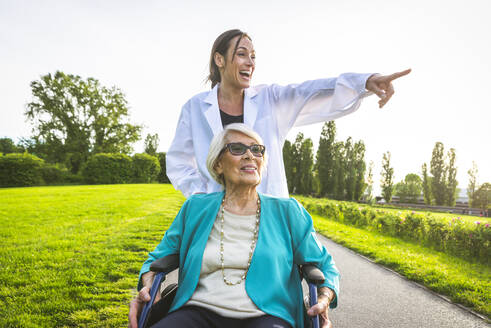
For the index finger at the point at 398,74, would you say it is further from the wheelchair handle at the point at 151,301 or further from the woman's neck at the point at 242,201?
the wheelchair handle at the point at 151,301

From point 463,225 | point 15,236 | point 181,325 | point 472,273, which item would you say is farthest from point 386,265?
point 15,236

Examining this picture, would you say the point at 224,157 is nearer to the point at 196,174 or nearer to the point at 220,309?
the point at 196,174

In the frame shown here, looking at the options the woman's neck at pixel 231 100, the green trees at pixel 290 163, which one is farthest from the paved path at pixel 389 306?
the green trees at pixel 290 163

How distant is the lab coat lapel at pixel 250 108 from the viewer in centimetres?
217

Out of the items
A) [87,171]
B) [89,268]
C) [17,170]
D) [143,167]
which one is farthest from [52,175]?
[89,268]

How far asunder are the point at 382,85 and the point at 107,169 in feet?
105

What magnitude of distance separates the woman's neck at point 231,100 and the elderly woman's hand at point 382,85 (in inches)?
39.1

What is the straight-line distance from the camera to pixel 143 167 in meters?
33.8

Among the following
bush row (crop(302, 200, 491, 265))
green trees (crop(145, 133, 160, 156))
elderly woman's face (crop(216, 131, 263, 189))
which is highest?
green trees (crop(145, 133, 160, 156))

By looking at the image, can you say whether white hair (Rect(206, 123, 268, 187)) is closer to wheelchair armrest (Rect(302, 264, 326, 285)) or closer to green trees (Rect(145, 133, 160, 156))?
wheelchair armrest (Rect(302, 264, 326, 285))

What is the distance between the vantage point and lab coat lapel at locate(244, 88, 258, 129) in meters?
2.17

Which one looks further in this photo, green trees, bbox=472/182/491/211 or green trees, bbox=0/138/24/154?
green trees, bbox=0/138/24/154

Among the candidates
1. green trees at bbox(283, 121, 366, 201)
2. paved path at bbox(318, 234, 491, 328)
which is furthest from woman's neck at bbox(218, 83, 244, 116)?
green trees at bbox(283, 121, 366, 201)

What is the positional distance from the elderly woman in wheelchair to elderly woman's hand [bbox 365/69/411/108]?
817mm
